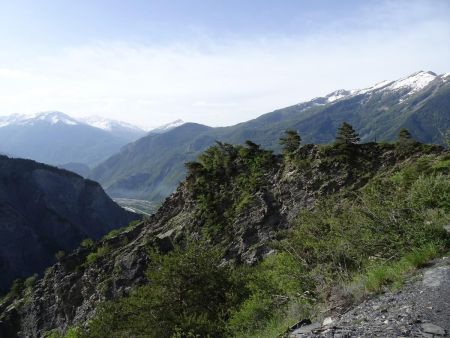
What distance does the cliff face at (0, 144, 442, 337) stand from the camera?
52531 mm

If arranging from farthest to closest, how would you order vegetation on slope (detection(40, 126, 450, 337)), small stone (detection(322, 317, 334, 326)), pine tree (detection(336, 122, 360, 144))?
pine tree (detection(336, 122, 360, 144)), vegetation on slope (detection(40, 126, 450, 337)), small stone (detection(322, 317, 334, 326))

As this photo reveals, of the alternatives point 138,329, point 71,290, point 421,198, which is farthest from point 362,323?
point 71,290

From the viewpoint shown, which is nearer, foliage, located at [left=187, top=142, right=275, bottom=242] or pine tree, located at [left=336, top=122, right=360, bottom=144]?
pine tree, located at [left=336, top=122, right=360, bottom=144]

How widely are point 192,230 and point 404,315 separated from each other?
51506 mm

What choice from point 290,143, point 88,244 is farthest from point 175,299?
point 88,244

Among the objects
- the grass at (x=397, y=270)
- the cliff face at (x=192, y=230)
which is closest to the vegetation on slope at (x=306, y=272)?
the grass at (x=397, y=270)

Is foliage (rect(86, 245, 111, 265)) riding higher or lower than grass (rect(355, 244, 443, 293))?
lower

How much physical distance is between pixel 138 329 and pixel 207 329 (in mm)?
5878

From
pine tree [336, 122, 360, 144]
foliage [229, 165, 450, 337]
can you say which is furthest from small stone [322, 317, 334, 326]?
pine tree [336, 122, 360, 144]

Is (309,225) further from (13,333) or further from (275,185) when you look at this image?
(13,333)

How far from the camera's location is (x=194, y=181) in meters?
67.4

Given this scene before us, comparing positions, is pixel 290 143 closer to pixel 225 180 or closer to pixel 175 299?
pixel 225 180

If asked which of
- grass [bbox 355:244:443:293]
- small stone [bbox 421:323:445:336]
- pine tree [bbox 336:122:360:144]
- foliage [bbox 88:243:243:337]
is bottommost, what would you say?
foliage [bbox 88:243:243:337]

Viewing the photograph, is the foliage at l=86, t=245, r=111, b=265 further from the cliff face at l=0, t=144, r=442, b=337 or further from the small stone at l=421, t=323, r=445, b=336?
the small stone at l=421, t=323, r=445, b=336
